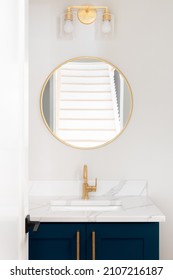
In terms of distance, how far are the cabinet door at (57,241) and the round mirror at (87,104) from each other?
76cm

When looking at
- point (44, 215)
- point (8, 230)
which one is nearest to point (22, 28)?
point (8, 230)

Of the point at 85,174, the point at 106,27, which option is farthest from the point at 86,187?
the point at 106,27

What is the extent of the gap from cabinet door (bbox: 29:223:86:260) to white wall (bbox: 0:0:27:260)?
82cm

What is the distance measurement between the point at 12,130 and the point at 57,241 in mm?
1227

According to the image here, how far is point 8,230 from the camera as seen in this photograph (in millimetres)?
1138

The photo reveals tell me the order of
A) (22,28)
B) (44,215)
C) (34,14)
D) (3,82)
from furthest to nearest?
(34,14), (44,215), (22,28), (3,82)

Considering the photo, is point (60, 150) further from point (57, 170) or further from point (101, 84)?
point (101, 84)

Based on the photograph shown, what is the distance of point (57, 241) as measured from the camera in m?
2.28

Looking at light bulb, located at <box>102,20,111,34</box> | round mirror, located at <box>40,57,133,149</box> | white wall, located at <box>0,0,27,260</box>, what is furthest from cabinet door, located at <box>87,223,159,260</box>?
light bulb, located at <box>102,20,111,34</box>

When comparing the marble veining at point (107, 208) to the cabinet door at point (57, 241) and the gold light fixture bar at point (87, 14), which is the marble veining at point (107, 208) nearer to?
the cabinet door at point (57, 241)

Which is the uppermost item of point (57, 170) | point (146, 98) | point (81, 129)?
point (146, 98)

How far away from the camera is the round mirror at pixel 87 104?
9.42ft

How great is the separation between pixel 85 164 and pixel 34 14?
Answer: 1.10m

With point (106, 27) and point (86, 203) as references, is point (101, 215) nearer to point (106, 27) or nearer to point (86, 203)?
point (86, 203)
